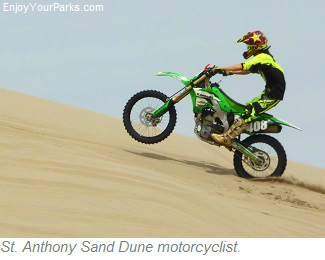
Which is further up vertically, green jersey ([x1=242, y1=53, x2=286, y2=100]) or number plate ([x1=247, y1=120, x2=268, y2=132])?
green jersey ([x1=242, y1=53, x2=286, y2=100])

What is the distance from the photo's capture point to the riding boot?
9.14 m

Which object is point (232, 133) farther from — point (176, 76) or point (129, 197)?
point (129, 197)

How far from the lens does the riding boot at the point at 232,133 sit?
30.0 feet

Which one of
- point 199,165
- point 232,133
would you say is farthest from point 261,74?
point 199,165

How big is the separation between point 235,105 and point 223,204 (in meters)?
2.73

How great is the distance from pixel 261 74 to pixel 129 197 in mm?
3763

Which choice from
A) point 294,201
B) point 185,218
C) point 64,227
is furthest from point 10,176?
point 294,201

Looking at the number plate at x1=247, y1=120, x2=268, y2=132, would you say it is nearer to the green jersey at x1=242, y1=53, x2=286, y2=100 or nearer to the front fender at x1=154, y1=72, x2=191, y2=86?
the green jersey at x1=242, y1=53, x2=286, y2=100

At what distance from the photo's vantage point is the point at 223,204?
6.78m

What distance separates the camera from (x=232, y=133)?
9.16m

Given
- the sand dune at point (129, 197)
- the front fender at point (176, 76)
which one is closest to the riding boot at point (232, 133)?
the sand dune at point (129, 197)

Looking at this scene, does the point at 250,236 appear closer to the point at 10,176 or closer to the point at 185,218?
the point at 185,218

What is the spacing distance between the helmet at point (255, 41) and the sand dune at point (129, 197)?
1878 mm

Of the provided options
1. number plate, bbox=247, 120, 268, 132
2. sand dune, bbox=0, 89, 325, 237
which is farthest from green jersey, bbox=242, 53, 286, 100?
sand dune, bbox=0, 89, 325, 237
